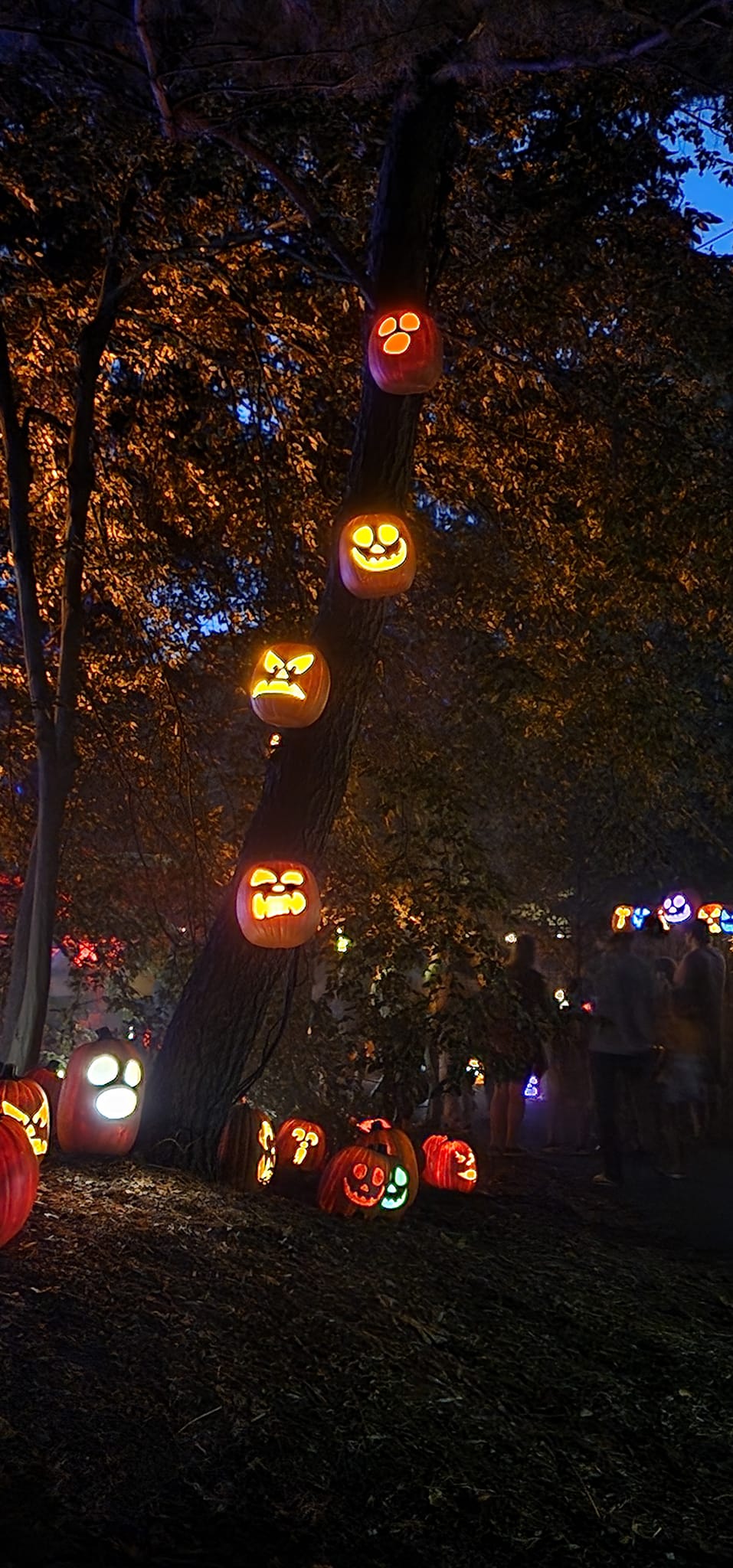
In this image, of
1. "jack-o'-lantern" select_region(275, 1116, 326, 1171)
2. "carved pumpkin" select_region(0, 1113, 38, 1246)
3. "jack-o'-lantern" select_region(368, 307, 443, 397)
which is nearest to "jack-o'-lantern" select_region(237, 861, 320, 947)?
"jack-o'-lantern" select_region(275, 1116, 326, 1171)

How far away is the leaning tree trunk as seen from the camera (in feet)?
21.6

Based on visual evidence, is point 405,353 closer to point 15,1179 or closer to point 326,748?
point 326,748

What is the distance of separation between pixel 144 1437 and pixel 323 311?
300 inches

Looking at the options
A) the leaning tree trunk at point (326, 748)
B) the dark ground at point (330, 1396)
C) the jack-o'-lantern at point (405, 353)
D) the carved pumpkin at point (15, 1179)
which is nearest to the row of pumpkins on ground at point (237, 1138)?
the leaning tree trunk at point (326, 748)

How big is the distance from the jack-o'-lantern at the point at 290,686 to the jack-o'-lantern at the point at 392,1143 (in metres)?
2.55

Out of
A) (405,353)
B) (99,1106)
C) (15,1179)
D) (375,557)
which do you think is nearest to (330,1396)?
(15,1179)

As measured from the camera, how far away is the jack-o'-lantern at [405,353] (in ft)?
21.6

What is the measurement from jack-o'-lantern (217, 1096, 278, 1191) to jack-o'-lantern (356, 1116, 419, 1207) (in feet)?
2.32

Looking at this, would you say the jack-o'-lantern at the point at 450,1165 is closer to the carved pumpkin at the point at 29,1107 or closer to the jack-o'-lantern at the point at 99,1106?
the jack-o'-lantern at the point at 99,1106

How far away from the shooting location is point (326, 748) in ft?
23.0

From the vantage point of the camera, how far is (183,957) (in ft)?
33.7

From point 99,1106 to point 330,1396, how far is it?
3.15m

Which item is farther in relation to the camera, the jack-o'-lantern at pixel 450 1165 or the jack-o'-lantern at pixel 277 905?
the jack-o'-lantern at pixel 450 1165

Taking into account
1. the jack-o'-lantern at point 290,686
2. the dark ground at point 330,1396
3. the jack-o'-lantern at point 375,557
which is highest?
the jack-o'-lantern at point 375,557
